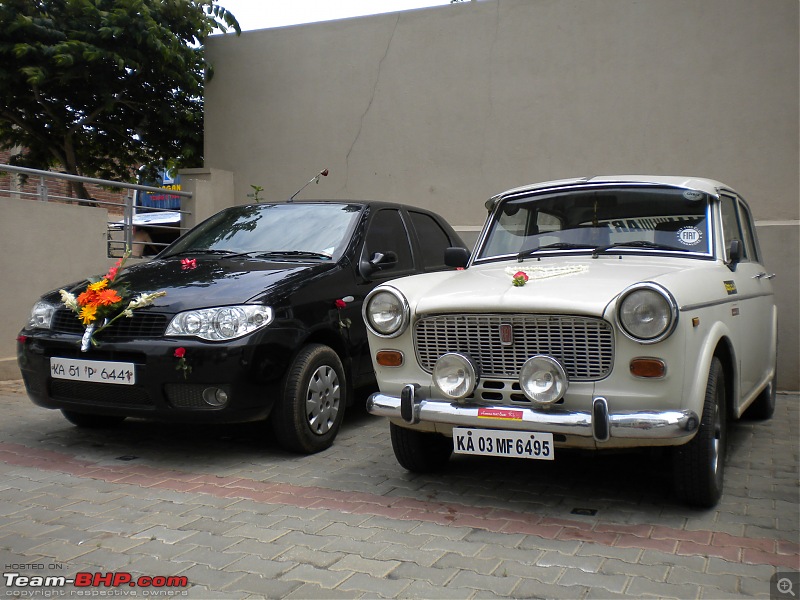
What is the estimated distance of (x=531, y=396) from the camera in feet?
12.5

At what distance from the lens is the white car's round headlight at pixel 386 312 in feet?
13.8

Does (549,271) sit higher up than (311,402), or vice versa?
(549,271)

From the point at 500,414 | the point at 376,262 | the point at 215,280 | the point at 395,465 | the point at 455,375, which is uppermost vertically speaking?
the point at 376,262

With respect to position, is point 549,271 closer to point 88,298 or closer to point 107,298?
point 107,298

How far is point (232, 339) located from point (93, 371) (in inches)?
37.1

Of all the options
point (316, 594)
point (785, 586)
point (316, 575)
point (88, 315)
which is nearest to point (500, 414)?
point (316, 575)

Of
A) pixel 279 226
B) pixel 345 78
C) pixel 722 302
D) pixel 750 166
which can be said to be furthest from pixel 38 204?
pixel 750 166

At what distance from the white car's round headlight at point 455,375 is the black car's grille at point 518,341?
0.09m

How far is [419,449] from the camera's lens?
461 cm

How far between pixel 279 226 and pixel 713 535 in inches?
151

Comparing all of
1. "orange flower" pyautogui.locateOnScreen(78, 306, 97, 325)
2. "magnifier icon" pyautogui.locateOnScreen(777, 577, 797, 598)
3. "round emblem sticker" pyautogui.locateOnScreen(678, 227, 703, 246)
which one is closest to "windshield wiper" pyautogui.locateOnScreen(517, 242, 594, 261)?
"round emblem sticker" pyautogui.locateOnScreen(678, 227, 703, 246)

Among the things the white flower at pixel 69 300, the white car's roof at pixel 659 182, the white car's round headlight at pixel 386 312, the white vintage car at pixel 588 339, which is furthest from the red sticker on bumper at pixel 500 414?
the white flower at pixel 69 300

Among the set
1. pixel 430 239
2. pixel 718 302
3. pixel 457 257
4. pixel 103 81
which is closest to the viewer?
pixel 718 302

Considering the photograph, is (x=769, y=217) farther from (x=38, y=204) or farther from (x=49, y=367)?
(x=38, y=204)
